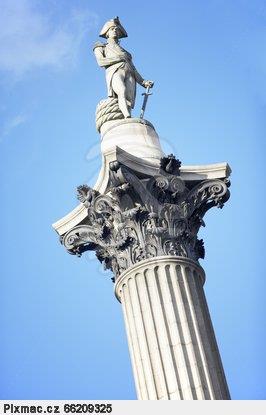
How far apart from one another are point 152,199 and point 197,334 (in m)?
4.13

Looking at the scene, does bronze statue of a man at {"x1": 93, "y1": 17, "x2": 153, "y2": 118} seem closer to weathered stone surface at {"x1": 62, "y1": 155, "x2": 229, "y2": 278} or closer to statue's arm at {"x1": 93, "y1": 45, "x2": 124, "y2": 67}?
statue's arm at {"x1": 93, "y1": 45, "x2": 124, "y2": 67}

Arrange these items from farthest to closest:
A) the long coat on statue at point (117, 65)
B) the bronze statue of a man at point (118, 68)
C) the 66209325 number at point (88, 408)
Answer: the long coat on statue at point (117, 65)
the bronze statue of a man at point (118, 68)
the 66209325 number at point (88, 408)

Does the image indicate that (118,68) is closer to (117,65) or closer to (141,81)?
(117,65)

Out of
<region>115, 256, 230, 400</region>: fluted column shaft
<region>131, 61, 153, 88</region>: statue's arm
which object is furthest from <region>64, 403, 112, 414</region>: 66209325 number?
<region>131, 61, 153, 88</region>: statue's arm

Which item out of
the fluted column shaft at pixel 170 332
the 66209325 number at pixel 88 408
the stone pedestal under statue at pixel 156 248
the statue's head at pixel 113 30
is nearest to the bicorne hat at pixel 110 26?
the statue's head at pixel 113 30

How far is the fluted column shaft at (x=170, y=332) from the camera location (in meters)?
30.2

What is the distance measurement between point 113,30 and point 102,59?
136 centimetres

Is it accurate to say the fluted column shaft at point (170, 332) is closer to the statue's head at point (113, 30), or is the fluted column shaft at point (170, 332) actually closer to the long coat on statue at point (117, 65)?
the long coat on statue at point (117, 65)

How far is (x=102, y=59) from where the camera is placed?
38062mm

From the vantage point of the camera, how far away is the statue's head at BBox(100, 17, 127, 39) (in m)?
38.9

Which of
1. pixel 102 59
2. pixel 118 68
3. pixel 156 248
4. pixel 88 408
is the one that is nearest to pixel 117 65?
pixel 118 68

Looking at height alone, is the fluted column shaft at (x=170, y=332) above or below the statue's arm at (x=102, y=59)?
below

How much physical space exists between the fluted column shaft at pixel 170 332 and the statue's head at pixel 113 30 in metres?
9.37

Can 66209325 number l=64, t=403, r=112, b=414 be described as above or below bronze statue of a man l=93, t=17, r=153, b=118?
below
